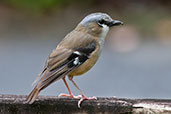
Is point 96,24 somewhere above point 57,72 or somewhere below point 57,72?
above

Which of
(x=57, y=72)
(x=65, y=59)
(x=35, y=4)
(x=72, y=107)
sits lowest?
(x=72, y=107)

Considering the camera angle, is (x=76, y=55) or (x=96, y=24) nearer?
(x=76, y=55)

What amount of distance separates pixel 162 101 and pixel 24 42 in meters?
6.74

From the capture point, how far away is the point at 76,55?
594 cm

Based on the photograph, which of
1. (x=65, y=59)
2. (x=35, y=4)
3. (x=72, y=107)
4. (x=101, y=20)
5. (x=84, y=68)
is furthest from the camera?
(x=35, y=4)

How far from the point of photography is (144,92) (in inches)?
372

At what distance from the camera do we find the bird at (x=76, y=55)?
18.5 feet

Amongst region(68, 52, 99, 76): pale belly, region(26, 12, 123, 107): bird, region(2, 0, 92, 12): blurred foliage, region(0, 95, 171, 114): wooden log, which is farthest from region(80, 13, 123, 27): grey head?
region(2, 0, 92, 12): blurred foliage

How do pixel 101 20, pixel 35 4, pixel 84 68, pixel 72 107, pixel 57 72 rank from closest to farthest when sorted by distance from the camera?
pixel 72 107
pixel 57 72
pixel 84 68
pixel 101 20
pixel 35 4

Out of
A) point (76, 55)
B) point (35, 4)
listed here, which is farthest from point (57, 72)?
point (35, 4)

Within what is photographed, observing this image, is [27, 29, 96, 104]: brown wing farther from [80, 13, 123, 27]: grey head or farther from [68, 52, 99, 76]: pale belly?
[80, 13, 123, 27]: grey head

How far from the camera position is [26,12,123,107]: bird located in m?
5.64

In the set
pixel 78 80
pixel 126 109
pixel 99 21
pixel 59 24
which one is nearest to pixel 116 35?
pixel 59 24

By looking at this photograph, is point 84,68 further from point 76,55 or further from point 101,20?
point 101,20
